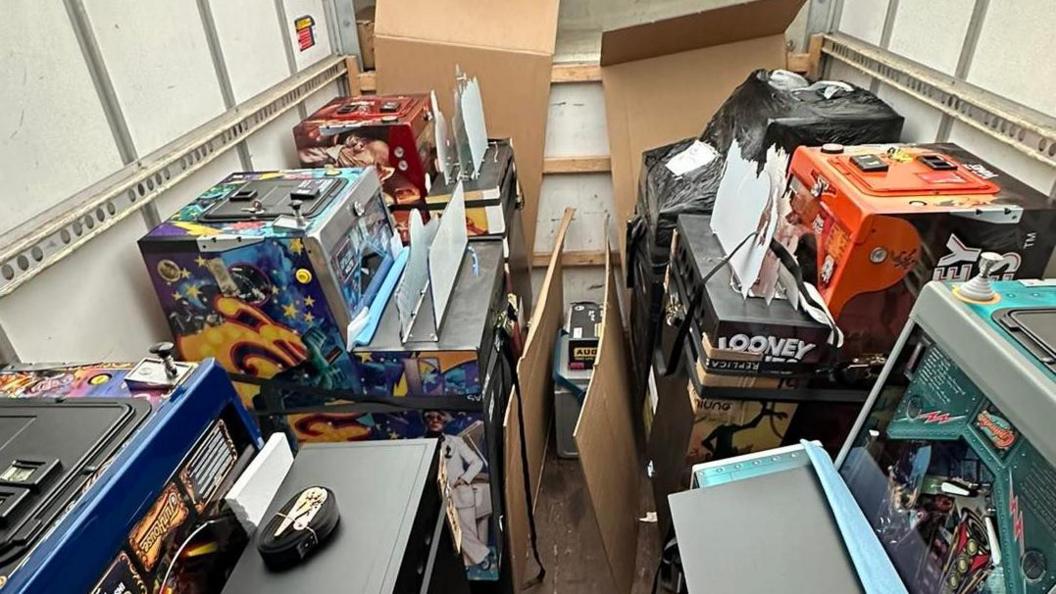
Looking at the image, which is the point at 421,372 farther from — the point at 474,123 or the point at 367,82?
the point at 367,82

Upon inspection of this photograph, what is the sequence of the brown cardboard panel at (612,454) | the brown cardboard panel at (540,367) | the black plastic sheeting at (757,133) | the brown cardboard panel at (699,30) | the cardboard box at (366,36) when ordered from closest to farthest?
the brown cardboard panel at (612,454) < the black plastic sheeting at (757,133) < the brown cardboard panel at (540,367) < the brown cardboard panel at (699,30) < the cardboard box at (366,36)

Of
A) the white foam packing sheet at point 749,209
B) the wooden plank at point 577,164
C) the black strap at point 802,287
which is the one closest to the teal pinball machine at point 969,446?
the black strap at point 802,287

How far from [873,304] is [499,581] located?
1.08 m

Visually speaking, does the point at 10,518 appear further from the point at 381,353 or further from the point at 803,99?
the point at 803,99

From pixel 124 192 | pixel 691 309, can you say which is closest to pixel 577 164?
pixel 691 309

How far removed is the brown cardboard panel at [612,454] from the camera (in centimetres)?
147

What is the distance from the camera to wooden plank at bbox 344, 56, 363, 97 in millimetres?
2381

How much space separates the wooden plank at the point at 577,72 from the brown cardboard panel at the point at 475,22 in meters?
0.09

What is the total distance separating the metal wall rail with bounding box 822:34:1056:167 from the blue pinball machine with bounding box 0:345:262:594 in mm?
1510

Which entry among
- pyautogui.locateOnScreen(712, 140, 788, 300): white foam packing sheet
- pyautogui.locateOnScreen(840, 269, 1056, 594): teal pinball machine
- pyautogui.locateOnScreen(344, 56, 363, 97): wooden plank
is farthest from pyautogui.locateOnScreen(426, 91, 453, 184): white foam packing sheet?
A: pyautogui.locateOnScreen(840, 269, 1056, 594): teal pinball machine

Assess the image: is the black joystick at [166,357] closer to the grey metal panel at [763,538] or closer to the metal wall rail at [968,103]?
the grey metal panel at [763,538]

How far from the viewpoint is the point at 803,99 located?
1.77 metres

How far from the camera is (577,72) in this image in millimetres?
2305

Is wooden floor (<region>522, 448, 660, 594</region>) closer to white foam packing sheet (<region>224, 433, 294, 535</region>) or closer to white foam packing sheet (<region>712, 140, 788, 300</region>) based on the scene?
white foam packing sheet (<region>712, 140, 788, 300</region>)
